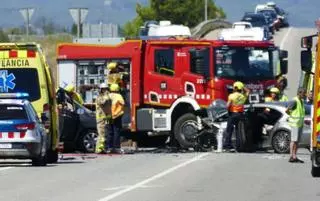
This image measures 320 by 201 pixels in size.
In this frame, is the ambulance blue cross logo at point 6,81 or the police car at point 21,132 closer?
the police car at point 21,132

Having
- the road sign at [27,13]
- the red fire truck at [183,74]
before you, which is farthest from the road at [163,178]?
the road sign at [27,13]

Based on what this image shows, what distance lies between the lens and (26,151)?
76.8 ft

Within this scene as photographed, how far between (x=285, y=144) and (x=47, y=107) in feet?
21.9

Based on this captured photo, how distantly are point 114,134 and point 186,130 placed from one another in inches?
87.0

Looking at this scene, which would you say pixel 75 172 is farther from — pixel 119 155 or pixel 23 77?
pixel 119 155

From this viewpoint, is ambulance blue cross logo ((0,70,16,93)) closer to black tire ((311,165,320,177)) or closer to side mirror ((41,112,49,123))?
side mirror ((41,112,49,123))

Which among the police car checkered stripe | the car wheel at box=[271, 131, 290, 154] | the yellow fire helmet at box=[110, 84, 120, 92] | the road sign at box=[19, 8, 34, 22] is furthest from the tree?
the police car checkered stripe

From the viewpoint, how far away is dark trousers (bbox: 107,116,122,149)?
2858 centimetres

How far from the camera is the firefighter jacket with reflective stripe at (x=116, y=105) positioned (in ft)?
94.2

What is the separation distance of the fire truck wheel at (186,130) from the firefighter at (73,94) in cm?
279

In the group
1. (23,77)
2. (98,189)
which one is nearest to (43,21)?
(23,77)

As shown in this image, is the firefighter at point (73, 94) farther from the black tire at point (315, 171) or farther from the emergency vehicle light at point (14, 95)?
the black tire at point (315, 171)

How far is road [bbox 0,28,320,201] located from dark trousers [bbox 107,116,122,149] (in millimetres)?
664

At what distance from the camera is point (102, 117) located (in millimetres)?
28562
